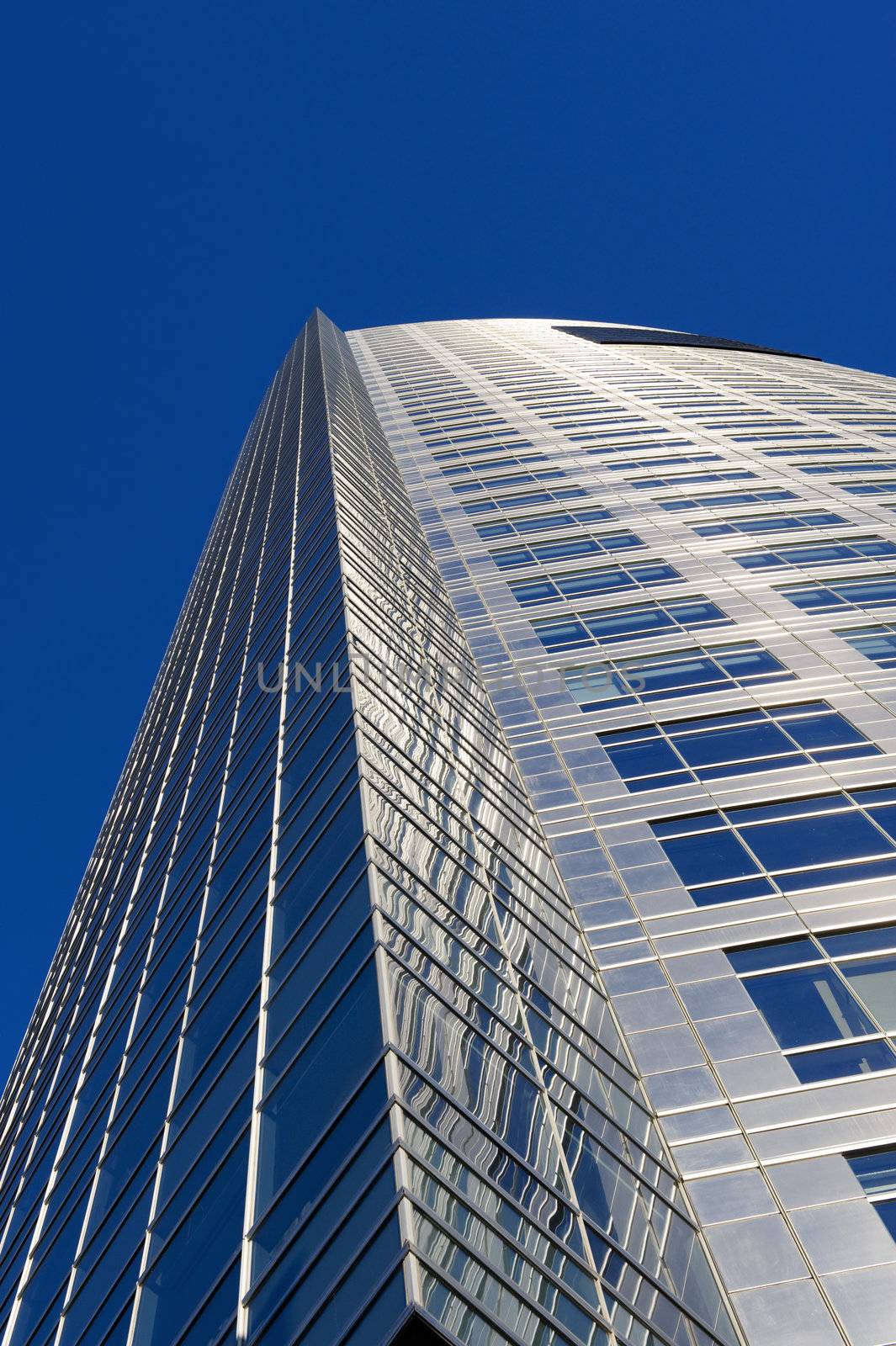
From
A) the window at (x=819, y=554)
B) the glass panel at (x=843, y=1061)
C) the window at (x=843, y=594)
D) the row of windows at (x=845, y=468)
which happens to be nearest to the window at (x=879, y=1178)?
the glass panel at (x=843, y=1061)

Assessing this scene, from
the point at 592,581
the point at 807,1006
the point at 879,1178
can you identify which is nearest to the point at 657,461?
the point at 592,581

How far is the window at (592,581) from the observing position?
118ft

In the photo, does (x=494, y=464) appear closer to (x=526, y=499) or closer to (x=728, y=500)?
(x=526, y=499)

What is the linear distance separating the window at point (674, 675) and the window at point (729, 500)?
12064 mm

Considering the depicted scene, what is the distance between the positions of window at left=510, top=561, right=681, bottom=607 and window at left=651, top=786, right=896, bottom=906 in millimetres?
13084

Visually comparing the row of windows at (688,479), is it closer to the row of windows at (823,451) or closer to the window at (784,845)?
the row of windows at (823,451)

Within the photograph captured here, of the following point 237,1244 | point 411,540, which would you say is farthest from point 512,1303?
point 411,540

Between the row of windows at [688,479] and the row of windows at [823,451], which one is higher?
the row of windows at [823,451]

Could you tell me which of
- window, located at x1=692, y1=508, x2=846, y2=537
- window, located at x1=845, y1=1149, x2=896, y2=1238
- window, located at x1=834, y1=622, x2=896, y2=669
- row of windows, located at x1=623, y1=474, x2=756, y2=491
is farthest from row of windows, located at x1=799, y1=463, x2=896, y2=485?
window, located at x1=845, y1=1149, x2=896, y2=1238

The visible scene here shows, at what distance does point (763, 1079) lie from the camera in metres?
17.2

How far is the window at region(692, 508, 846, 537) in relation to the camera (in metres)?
38.6

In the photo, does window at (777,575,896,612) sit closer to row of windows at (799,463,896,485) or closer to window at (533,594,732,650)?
window at (533,594,732,650)

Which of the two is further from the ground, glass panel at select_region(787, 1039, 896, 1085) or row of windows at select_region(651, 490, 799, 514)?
row of windows at select_region(651, 490, 799, 514)

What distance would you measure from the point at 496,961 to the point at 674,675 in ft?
47.4
